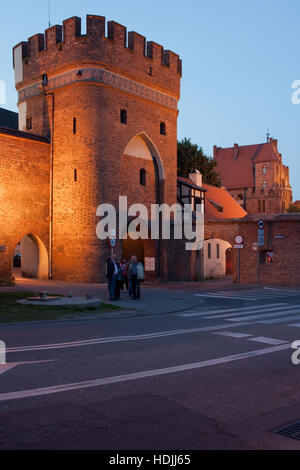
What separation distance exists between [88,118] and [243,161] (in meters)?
68.5

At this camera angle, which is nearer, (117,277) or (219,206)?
(117,277)

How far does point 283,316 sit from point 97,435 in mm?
10558

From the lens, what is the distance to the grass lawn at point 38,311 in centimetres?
1259

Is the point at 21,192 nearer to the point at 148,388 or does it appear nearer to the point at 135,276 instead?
the point at 135,276

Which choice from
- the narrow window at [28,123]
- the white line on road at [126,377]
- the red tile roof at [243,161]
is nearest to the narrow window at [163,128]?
the narrow window at [28,123]

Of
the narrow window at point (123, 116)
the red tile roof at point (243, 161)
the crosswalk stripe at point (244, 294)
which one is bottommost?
the crosswalk stripe at point (244, 294)

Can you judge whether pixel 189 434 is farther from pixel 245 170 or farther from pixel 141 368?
pixel 245 170

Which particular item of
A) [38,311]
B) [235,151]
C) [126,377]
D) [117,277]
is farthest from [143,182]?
[235,151]

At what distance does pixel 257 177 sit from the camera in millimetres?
89312

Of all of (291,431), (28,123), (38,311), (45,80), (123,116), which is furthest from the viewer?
(28,123)

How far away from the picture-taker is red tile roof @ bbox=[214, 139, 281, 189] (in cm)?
9000

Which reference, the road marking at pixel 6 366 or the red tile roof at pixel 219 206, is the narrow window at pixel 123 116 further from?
the road marking at pixel 6 366

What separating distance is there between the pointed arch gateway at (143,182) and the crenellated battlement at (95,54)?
4340 mm

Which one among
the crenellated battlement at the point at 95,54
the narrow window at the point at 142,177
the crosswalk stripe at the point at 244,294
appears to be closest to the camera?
the crosswalk stripe at the point at 244,294
